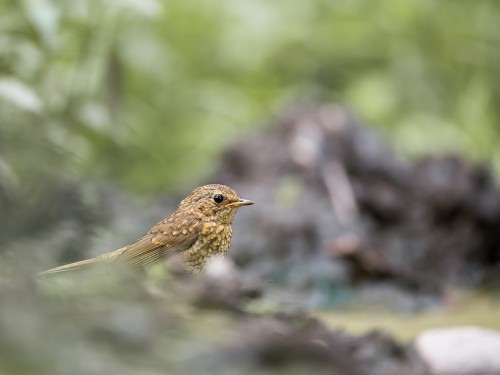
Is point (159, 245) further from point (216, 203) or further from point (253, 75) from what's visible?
point (253, 75)

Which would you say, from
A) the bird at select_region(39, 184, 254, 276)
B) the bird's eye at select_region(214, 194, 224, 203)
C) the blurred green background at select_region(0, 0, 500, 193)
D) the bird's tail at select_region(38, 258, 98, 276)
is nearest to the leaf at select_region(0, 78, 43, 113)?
the blurred green background at select_region(0, 0, 500, 193)

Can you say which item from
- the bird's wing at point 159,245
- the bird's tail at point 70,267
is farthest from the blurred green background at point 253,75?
the bird's tail at point 70,267

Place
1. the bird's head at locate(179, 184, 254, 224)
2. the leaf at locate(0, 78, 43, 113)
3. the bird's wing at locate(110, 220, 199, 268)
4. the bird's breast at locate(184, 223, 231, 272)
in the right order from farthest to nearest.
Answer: the leaf at locate(0, 78, 43, 113) → the bird's head at locate(179, 184, 254, 224) → the bird's breast at locate(184, 223, 231, 272) → the bird's wing at locate(110, 220, 199, 268)

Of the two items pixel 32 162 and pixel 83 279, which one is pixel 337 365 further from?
pixel 32 162

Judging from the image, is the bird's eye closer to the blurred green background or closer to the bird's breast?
the bird's breast

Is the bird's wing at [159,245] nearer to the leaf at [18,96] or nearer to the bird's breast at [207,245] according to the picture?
the bird's breast at [207,245]
